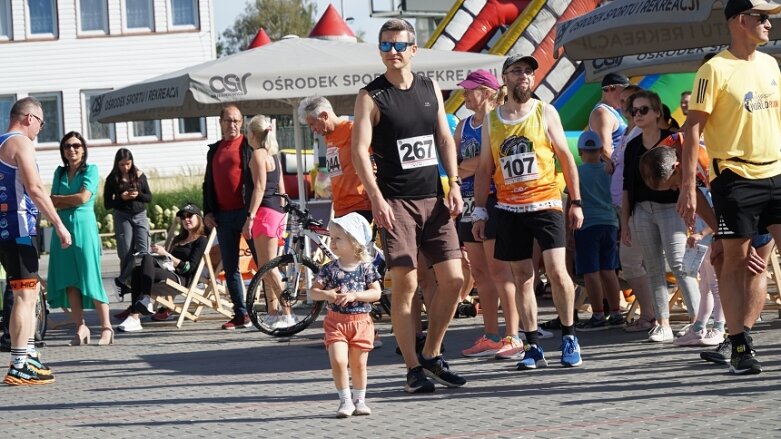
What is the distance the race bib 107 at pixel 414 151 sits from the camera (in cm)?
840

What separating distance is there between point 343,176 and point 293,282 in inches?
79.6

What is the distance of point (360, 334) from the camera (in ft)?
25.3

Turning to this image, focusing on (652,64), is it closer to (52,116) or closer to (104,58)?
(104,58)

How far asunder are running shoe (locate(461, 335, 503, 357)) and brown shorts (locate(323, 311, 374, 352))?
8.07 feet

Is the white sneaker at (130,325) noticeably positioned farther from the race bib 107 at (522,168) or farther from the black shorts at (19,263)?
the race bib 107 at (522,168)

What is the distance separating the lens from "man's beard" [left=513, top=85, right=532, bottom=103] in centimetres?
916

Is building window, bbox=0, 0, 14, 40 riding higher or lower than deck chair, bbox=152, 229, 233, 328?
higher

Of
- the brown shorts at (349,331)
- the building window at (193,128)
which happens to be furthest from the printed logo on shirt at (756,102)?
the building window at (193,128)

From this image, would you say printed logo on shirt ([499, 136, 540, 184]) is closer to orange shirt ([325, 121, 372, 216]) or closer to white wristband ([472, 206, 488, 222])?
white wristband ([472, 206, 488, 222])

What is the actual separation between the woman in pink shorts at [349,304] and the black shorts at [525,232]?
1.65m

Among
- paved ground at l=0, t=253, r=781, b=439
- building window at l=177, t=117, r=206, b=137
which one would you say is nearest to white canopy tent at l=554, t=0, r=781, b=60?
paved ground at l=0, t=253, r=781, b=439

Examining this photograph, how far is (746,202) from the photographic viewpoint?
8133 millimetres

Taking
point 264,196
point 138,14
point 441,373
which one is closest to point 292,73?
point 264,196

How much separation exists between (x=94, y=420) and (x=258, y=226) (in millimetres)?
4976
